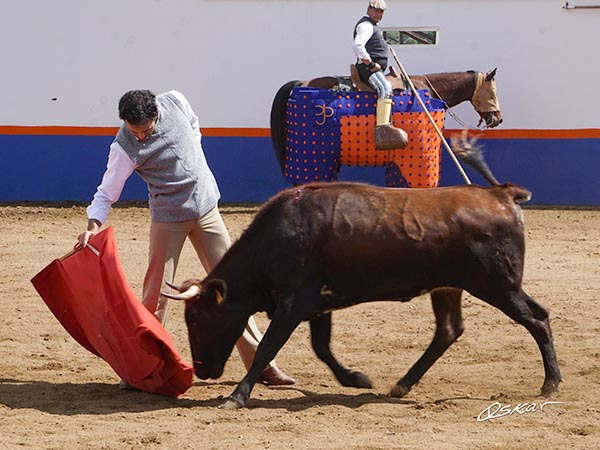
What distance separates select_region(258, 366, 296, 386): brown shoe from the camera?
6.47 metres

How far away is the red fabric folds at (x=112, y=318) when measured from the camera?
6176 millimetres

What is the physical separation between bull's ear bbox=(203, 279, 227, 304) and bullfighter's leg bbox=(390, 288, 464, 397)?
40.9 inches

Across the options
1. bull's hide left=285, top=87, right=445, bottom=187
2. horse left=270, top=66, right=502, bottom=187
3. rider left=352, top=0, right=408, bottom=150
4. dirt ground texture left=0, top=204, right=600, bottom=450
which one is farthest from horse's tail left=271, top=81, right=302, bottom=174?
dirt ground texture left=0, top=204, right=600, bottom=450

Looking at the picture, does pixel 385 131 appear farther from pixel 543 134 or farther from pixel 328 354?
pixel 328 354

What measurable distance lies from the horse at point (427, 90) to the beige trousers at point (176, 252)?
16.9 feet

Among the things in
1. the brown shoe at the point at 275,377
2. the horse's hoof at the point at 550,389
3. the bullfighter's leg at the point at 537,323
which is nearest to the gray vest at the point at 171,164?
the brown shoe at the point at 275,377

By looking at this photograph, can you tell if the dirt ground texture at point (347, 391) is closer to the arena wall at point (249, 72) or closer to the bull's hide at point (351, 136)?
the bull's hide at point (351, 136)

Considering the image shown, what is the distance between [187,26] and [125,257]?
375 cm

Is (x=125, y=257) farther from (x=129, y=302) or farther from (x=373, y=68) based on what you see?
(x=129, y=302)

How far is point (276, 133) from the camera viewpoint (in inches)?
471

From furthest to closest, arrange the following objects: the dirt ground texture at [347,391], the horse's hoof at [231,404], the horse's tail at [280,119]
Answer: the horse's tail at [280,119] < the horse's hoof at [231,404] < the dirt ground texture at [347,391]

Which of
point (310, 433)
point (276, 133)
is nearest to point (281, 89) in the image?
point (276, 133)

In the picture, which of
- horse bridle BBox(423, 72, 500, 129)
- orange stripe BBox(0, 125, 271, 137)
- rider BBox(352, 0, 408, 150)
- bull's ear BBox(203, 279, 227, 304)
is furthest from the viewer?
orange stripe BBox(0, 125, 271, 137)

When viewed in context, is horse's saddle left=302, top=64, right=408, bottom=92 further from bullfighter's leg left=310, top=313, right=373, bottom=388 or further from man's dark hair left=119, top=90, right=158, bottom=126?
man's dark hair left=119, top=90, right=158, bottom=126
